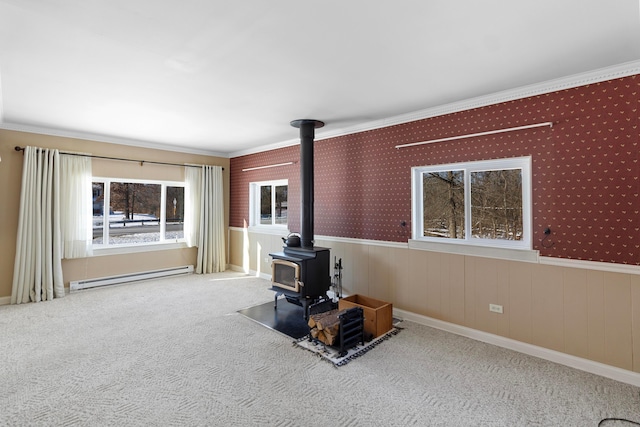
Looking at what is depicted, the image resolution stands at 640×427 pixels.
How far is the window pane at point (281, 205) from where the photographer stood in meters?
5.61

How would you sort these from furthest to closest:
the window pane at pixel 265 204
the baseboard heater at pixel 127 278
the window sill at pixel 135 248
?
the window pane at pixel 265 204 < the window sill at pixel 135 248 < the baseboard heater at pixel 127 278

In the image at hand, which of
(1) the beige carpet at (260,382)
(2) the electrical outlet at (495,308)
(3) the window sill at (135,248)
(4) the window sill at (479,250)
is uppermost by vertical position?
(4) the window sill at (479,250)

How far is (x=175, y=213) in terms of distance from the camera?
5.92m

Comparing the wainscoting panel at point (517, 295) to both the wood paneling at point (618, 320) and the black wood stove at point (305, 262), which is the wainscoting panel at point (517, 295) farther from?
the black wood stove at point (305, 262)

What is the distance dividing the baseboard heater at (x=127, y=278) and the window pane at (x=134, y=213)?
58 cm

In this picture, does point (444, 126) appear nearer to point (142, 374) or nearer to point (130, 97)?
point (130, 97)

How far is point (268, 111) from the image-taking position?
12.0 feet

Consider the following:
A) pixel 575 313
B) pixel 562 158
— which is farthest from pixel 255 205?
pixel 575 313

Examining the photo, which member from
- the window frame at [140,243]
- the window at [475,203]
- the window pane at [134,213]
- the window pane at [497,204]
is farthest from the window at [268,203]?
the window pane at [497,204]

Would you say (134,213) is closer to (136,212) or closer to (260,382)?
(136,212)

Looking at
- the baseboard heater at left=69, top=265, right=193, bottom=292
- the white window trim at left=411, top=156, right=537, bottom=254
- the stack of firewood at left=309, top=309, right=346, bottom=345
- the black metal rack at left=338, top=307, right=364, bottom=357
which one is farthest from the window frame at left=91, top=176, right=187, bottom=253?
the white window trim at left=411, top=156, right=537, bottom=254

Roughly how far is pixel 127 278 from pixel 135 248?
20.2 inches

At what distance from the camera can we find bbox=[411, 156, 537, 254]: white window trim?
9.68 feet

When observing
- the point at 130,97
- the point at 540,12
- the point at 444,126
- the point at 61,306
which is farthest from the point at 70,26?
the point at 61,306
